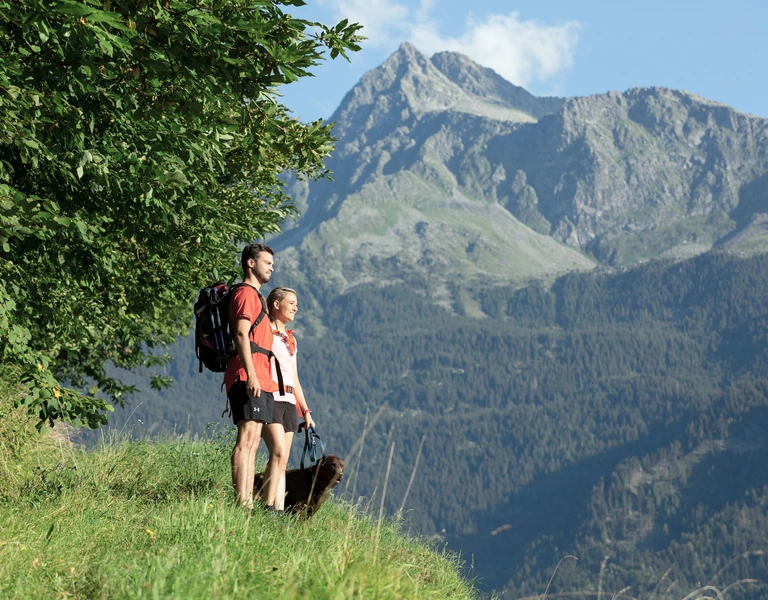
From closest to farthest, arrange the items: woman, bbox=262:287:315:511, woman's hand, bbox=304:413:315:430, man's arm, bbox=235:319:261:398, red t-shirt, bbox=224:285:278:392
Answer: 1. man's arm, bbox=235:319:261:398
2. red t-shirt, bbox=224:285:278:392
3. woman, bbox=262:287:315:511
4. woman's hand, bbox=304:413:315:430

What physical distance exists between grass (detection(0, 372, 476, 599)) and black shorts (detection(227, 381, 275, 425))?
2.47ft

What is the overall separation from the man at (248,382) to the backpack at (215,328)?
0.08 meters

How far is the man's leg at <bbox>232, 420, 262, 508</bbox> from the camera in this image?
25.2 feet

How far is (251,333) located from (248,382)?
0.47 m

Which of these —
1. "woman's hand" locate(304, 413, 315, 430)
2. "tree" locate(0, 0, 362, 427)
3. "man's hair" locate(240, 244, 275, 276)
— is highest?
"tree" locate(0, 0, 362, 427)

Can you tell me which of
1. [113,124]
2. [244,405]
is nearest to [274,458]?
[244,405]

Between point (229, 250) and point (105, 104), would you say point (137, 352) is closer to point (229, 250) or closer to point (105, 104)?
point (229, 250)

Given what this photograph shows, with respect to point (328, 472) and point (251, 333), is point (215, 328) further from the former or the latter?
point (328, 472)

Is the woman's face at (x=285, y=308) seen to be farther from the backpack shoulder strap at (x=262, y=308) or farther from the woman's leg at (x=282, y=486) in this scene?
the woman's leg at (x=282, y=486)

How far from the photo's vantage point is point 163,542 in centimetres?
558

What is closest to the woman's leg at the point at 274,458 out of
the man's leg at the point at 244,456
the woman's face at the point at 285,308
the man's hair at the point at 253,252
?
the man's leg at the point at 244,456

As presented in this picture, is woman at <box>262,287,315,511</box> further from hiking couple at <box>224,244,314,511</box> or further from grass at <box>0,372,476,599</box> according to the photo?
grass at <box>0,372,476,599</box>

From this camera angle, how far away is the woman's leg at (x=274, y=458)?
8.00 metres

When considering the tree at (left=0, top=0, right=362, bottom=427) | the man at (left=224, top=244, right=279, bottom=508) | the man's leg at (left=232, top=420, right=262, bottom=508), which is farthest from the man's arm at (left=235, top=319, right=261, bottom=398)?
the tree at (left=0, top=0, right=362, bottom=427)
